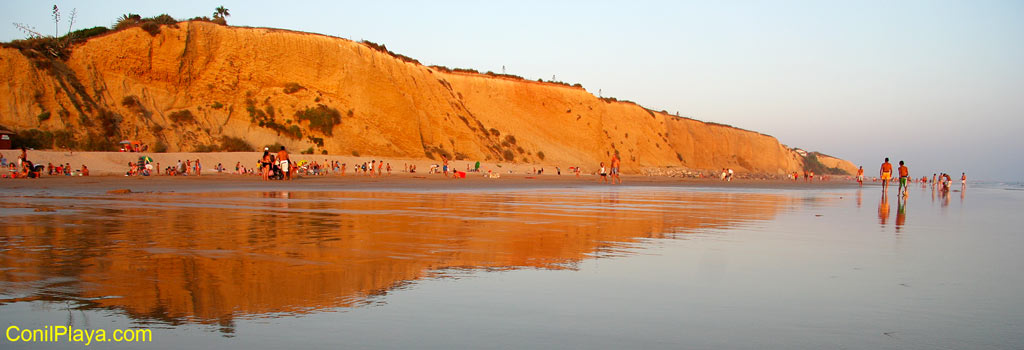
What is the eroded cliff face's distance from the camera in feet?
122

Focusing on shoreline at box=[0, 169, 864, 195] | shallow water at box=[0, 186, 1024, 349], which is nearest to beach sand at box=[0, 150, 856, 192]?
shoreline at box=[0, 169, 864, 195]

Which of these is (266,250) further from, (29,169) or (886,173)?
(886,173)

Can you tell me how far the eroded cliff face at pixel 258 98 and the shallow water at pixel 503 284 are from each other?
3245 centimetres

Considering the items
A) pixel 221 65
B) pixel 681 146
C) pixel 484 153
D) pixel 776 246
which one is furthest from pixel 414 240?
pixel 681 146

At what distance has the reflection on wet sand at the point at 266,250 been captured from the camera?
4297mm

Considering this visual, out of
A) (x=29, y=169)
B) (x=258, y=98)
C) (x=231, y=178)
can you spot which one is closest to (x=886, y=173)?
(x=231, y=178)

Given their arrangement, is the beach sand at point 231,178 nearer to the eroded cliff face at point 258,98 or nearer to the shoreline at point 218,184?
the shoreline at point 218,184

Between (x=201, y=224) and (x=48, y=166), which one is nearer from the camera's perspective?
(x=201, y=224)

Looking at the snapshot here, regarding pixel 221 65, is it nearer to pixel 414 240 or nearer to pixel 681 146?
pixel 414 240

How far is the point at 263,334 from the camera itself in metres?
3.44

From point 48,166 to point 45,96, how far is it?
12.1 meters

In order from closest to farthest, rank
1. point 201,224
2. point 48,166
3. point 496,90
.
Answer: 1. point 201,224
2. point 48,166
3. point 496,90

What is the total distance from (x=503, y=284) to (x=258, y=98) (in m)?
42.8

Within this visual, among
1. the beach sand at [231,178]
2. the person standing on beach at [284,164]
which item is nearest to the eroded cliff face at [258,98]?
the beach sand at [231,178]
